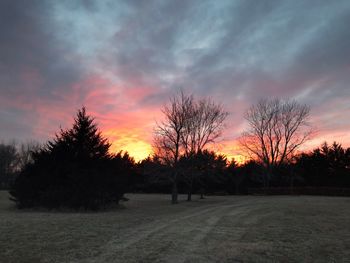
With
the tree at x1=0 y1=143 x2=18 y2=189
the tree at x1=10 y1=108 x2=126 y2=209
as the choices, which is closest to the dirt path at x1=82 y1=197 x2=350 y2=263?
the tree at x1=10 y1=108 x2=126 y2=209

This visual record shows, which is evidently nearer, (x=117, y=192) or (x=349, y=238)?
(x=349, y=238)

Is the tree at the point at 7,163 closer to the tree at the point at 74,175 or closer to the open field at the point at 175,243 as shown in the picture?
the tree at the point at 74,175

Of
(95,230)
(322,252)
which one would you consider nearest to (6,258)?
(95,230)

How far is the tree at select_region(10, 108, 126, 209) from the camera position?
2434 centimetres

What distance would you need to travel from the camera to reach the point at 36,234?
1212 cm

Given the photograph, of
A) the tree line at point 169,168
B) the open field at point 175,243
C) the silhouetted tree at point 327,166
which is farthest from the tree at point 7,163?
the open field at point 175,243

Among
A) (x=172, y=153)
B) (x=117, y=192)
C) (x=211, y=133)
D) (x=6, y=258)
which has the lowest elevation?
(x=6, y=258)

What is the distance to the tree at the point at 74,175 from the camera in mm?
24344

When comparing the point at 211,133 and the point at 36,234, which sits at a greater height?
the point at 211,133

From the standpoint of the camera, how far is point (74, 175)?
24.6m

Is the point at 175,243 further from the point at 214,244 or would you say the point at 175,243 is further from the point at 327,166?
the point at 327,166

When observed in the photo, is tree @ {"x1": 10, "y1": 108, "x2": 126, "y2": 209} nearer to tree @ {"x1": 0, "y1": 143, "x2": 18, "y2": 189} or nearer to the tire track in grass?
the tire track in grass

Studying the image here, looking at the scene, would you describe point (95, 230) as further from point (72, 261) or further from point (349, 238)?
point (349, 238)

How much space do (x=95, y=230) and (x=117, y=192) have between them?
46.1 ft
